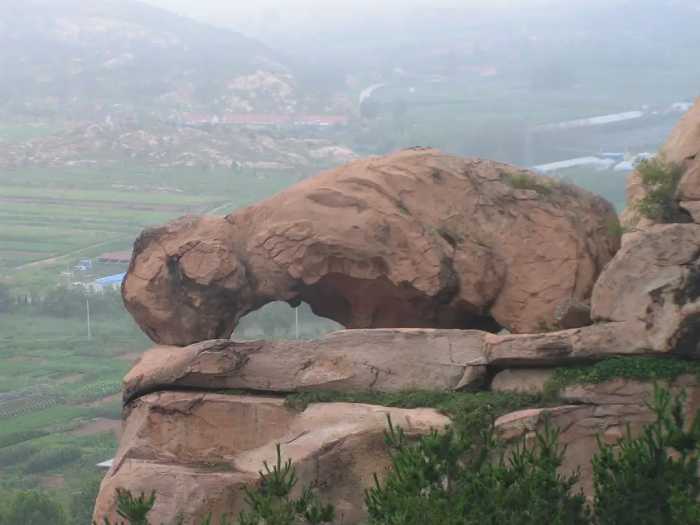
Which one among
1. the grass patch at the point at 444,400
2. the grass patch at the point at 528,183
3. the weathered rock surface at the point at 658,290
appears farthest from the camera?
the grass patch at the point at 528,183

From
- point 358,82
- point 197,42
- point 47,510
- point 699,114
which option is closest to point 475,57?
point 358,82

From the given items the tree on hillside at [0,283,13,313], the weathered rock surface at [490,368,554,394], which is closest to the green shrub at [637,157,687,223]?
the weathered rock surface at [490,368,554,394]

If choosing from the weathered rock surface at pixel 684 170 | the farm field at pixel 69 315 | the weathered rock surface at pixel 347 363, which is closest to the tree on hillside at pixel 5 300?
the farm field at pixel 69 315

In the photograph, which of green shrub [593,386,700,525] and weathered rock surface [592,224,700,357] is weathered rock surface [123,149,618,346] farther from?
green shrub [593,386,700,525]

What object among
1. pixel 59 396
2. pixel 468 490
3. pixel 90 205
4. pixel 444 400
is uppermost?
pixel 444 400

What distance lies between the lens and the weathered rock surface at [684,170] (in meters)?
15.6

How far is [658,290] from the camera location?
47.2 feet

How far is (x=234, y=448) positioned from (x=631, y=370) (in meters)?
4.83

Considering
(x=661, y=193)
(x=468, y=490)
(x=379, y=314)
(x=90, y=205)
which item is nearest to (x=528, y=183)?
(x=661, y=193)

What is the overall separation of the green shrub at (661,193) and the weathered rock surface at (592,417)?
9.16ft

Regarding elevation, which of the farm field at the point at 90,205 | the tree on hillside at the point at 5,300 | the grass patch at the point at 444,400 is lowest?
the tree on hillside at the point at 5,300

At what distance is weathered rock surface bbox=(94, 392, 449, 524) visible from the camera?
14289 millimetres

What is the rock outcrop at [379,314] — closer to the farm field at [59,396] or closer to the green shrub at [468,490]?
the green shrub at [468,490]

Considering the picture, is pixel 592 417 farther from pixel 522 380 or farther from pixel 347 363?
pixel 347 363
